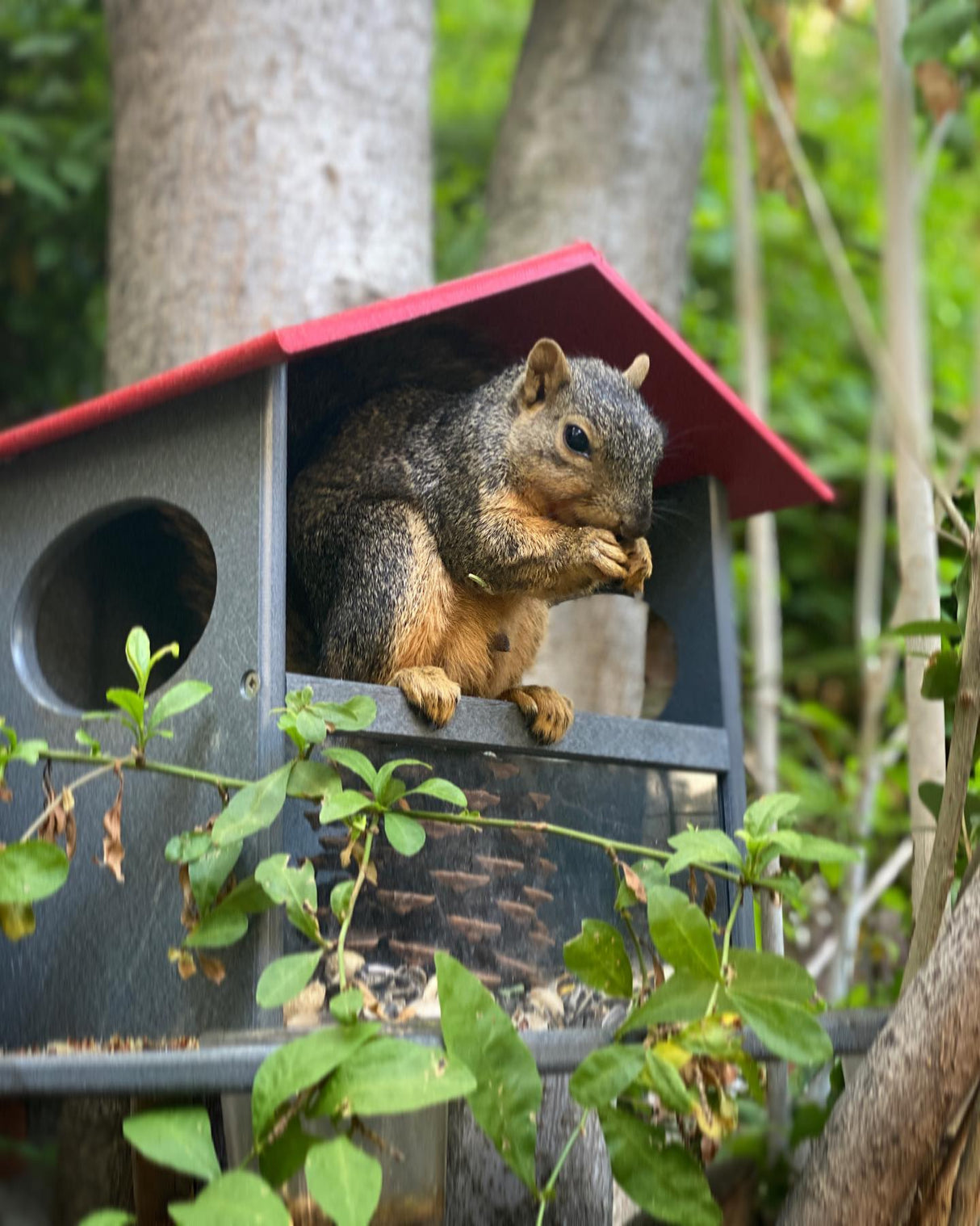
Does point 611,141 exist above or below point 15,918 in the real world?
above

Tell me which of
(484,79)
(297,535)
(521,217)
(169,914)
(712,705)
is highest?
(484,79)

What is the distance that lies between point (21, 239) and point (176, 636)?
1.69 m

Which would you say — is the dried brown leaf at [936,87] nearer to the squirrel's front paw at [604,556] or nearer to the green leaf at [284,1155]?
the squirrel's front paw at [604,556]

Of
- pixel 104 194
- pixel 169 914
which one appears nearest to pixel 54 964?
pixel 169 914

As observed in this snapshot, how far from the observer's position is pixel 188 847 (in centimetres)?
125

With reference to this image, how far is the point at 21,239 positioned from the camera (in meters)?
3.04

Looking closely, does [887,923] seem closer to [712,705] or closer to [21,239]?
[712,705]

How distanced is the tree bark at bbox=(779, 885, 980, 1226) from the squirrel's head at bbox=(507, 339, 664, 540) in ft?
2.06

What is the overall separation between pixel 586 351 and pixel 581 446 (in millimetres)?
344

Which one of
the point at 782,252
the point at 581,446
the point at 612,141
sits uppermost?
the point at 782,252

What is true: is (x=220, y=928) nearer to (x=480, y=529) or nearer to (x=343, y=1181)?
(x=343, y=1181)

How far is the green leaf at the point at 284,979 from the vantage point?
113 centimetres

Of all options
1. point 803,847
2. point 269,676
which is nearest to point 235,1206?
point 269,676

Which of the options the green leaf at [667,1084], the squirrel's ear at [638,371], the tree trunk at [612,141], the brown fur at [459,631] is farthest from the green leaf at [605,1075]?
the tree trunk at [612,141]
